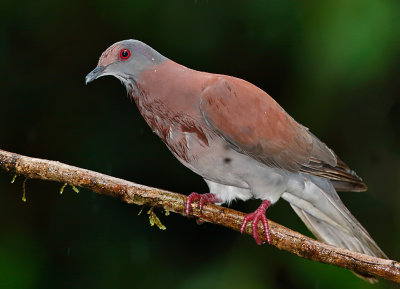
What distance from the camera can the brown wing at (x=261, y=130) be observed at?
2.74 m

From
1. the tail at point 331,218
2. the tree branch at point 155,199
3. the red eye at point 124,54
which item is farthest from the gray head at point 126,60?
the tail at point 331,218

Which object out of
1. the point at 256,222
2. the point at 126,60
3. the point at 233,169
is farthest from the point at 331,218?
the point at 126,60

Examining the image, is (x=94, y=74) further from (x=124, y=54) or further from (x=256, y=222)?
(x=256, y=222)

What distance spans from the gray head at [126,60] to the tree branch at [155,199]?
45cm

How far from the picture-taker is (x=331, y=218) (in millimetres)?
3225

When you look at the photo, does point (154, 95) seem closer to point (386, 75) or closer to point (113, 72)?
point (113, 72)

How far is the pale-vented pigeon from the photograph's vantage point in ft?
8.62

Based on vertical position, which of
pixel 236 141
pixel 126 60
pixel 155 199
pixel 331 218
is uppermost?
pixel 126 60

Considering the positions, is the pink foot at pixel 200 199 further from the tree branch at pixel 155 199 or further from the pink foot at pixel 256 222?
the pink foot at pixel 256 222

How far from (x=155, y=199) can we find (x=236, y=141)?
17.3 inches

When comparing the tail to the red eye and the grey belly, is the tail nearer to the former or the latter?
the grey belly

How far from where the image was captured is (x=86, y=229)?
439 centimetres

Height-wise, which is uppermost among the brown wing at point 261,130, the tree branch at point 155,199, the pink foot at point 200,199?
the brown wing at point 261,130

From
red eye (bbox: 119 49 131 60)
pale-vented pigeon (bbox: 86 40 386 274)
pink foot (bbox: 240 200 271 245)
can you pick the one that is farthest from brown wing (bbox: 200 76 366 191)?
red eye (bbox: 119 49 131 60)
